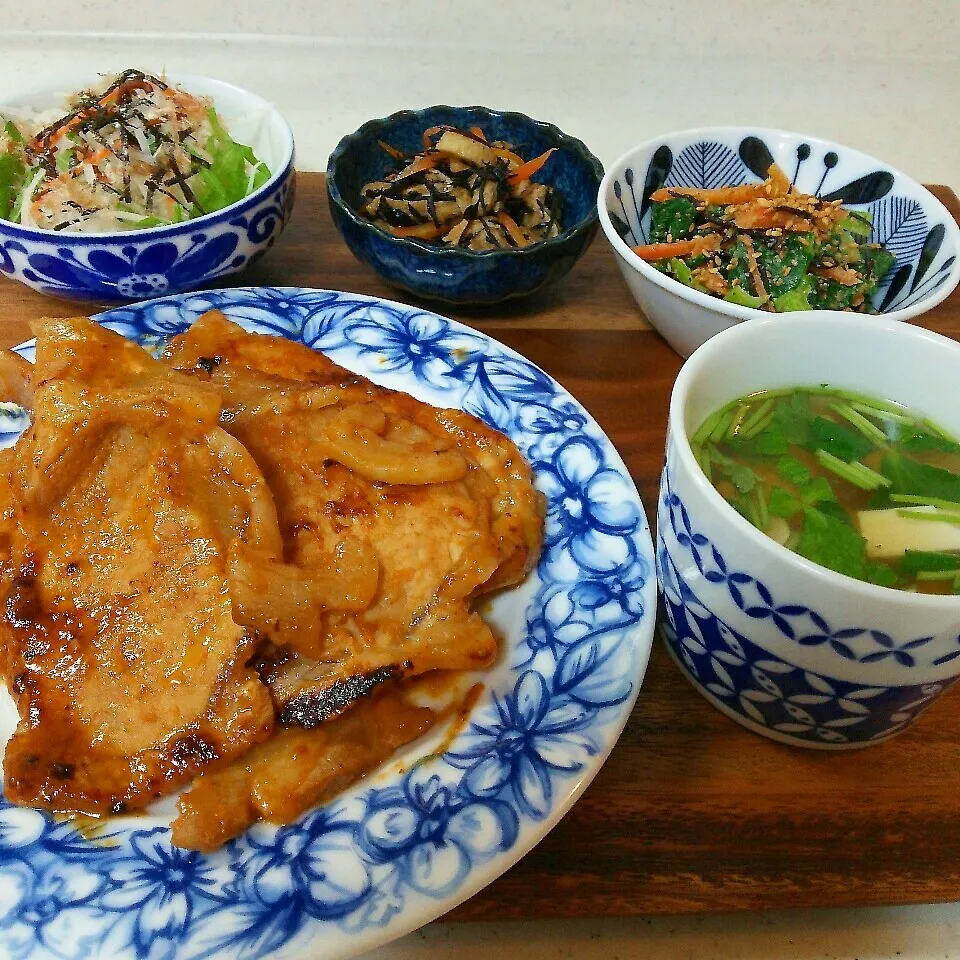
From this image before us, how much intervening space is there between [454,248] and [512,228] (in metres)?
0.45

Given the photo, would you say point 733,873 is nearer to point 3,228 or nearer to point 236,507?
point 236,507

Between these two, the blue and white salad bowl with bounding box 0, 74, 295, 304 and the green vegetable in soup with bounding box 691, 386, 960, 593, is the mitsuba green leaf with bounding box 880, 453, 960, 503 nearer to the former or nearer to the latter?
the green vegetable in soup with bounding box 691, 386, 960, 593

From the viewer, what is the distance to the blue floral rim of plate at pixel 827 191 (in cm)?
271

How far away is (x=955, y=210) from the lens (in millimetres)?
3441

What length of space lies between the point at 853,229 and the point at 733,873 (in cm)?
226

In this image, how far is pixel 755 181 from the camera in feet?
10.00

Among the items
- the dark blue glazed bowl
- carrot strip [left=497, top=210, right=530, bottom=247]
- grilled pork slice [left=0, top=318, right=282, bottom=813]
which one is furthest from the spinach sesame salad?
grilled pork slice [left=0, top=318, right=282, bottom=813]

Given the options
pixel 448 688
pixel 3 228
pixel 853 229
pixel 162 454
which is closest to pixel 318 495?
pixel 162 454

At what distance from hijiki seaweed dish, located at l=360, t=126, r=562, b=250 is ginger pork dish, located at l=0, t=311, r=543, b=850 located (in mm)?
1235

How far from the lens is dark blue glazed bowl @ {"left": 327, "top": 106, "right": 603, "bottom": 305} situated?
258 centimetres

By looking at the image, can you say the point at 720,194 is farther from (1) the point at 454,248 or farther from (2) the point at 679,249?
(1) the point at 454,248

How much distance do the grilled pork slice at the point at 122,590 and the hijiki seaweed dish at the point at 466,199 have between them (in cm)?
139

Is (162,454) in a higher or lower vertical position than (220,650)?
higher

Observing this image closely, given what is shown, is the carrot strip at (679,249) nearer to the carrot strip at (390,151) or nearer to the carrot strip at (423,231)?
the carrot strip at (423,231)
